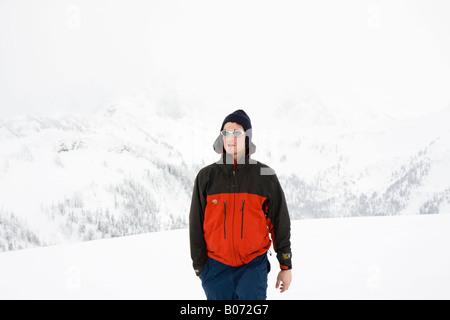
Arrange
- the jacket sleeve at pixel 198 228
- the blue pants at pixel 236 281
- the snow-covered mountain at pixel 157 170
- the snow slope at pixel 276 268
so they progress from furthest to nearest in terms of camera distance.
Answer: the snow-covered mountain at pixel 157 170
the snow slope at pixel 276 268
the jacket sleeve at pixel 198 228
the blue pants at pixel 236 281

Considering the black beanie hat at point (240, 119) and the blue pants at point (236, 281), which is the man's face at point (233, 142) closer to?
the black beanie hat at point (240, 119)

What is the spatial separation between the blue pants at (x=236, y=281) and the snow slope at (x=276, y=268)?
78.9 inches

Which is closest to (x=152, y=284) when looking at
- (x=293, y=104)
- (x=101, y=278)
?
(x=101, y=278)

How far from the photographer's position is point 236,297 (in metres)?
1.81

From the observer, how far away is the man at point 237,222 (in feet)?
5.90

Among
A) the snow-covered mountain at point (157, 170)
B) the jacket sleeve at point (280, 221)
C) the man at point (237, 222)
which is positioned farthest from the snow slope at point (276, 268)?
the snow-covered mountain at point (157, 170)

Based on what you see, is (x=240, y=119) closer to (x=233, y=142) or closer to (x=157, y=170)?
(x=233, y=142)

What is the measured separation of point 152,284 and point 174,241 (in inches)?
123

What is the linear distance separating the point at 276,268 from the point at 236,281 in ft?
10.00

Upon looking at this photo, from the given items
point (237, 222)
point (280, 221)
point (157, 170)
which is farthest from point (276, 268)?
point (157, 170)

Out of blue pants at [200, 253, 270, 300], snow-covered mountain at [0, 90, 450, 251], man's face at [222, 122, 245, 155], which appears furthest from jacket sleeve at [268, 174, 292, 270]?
snow-covered mountain at [0, 90, 450, 251]

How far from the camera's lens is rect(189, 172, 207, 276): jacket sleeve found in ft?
6.23

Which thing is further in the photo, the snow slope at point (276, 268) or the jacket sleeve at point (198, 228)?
the snow slope at point (276, 268)

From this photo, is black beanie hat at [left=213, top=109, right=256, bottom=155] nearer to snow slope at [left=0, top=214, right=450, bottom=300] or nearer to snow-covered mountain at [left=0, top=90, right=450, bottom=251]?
snow slope at [left=0, top=214, right=450, bottom=300]
